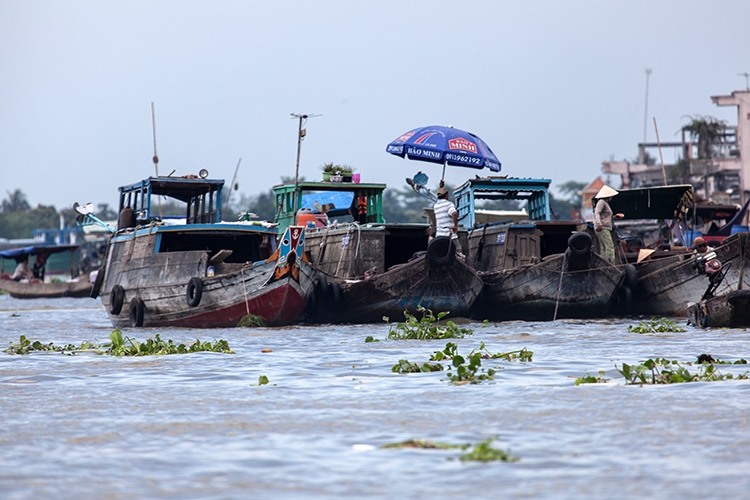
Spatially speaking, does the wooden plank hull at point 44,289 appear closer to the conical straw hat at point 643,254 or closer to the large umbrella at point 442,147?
the large umbrella at point 442,147

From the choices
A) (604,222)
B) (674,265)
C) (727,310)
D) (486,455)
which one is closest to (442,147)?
(604,222)

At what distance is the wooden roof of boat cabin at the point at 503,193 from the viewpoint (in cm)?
1802

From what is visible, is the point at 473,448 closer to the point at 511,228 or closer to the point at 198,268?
the point at 198,268

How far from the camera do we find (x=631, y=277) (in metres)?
17.3

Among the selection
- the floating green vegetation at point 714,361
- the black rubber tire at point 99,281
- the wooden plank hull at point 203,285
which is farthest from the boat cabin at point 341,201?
the floating green vegetation at point 714,361

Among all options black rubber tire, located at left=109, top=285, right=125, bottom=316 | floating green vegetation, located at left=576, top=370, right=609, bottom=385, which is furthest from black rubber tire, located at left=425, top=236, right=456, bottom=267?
floating green vegetation, located at left=576, top=370, right=609, bottom=385

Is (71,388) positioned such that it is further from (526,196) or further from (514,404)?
(526,196)

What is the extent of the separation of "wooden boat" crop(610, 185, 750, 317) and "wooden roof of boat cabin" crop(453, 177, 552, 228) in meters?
1.94

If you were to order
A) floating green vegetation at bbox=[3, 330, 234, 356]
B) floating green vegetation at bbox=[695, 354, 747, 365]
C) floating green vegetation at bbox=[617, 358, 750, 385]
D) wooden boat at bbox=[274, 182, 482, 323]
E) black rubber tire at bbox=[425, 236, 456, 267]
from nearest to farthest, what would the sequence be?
floating green vegetation at bbox=[617, 358, 750, 385], floating green vegetation at bbox=[695, 354, 747, 365], floating green vegetation at bbox=[3, 330, 234, 356], black rubber tire at bbox=[425, 236, 456, 267], wooden boat at bbox=[274, 182, 482, 323]

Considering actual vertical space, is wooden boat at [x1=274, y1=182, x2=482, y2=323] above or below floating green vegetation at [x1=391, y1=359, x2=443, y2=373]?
above

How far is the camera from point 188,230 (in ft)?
50.7

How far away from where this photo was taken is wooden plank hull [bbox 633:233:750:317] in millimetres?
14781

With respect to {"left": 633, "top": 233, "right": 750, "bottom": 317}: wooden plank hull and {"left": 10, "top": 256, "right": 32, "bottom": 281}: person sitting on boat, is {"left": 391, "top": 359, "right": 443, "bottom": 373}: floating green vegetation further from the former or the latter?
{"left": 10, "top": 256, "right": 32, "bottom": 281}: person sitting on boat

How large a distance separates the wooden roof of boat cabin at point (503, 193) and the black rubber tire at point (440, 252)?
3091 mm
